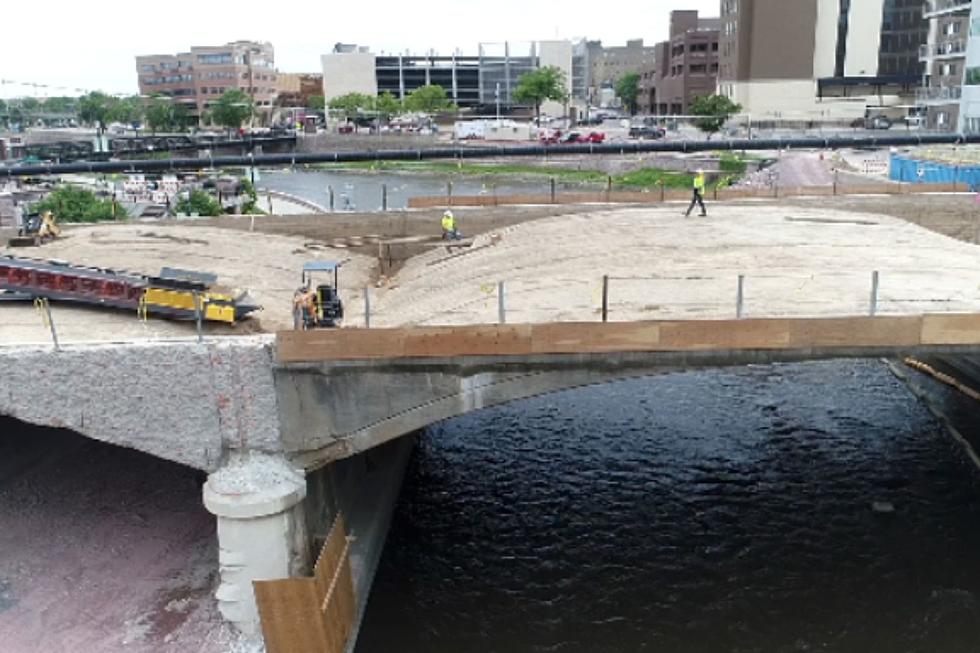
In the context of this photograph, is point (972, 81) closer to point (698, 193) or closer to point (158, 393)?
point (698, 193)

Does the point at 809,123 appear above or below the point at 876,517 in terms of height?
above

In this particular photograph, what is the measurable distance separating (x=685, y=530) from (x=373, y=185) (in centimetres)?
10512

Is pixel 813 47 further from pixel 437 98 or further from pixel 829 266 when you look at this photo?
pixel 829 266

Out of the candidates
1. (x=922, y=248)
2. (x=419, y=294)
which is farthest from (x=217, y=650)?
(x=922, y=248)

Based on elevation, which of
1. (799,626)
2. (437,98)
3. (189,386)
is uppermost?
(437,98)

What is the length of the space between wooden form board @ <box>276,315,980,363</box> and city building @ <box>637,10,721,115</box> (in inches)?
5888

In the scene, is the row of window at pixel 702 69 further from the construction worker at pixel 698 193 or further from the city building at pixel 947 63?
the construction worker at pixel 698 193

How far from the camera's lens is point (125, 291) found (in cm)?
2417

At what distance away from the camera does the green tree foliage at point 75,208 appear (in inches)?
2336

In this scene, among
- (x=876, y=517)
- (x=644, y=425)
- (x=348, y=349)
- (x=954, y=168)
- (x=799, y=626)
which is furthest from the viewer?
(x=954, y=168)

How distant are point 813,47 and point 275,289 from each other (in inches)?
5050

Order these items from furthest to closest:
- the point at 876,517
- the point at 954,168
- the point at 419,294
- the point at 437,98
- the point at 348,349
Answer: the point at 437,98 < the point at 954,168 < the point at 419,294 < the point at 876,517 < the point at 348,349

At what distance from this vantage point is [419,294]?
30.3 metres

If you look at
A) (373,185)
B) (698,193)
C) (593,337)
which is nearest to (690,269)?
(593,337)
